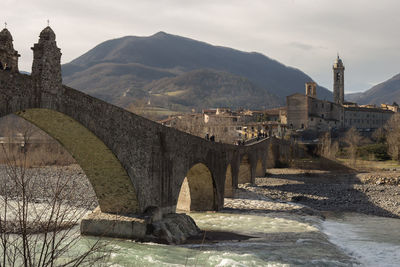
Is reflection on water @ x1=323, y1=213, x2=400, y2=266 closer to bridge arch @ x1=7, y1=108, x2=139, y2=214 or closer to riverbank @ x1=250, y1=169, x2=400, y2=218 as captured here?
riverbank @ x1=250, y1=169, x2=400, y2=218

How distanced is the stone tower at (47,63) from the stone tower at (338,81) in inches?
4437

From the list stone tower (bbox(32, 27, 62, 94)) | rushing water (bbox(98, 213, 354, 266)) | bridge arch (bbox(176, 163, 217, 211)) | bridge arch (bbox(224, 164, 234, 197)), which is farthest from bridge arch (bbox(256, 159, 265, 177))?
stone tower (bbox(32, 27, 62, 94))

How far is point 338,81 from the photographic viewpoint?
120375mm

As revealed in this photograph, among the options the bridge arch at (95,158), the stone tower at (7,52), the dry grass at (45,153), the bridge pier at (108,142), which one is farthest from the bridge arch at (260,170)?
the stone tower at (7,52)

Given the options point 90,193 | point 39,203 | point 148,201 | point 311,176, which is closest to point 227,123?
point 311,176

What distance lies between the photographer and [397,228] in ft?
73.6

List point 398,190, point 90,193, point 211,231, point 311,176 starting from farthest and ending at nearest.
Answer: point 311,176 → point 398,190 → point 90,193 → point 211,231

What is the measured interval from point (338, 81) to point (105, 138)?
115 metres

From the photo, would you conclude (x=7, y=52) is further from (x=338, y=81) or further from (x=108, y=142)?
(x=338, y=81)

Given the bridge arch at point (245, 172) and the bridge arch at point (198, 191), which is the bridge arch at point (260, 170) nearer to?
the bridge arch at point (245, 172)

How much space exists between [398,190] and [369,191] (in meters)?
2.55

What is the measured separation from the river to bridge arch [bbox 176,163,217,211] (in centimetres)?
283

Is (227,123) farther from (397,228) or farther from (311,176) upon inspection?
(397,228)

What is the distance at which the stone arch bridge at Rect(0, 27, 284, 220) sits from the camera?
37.3 feet
